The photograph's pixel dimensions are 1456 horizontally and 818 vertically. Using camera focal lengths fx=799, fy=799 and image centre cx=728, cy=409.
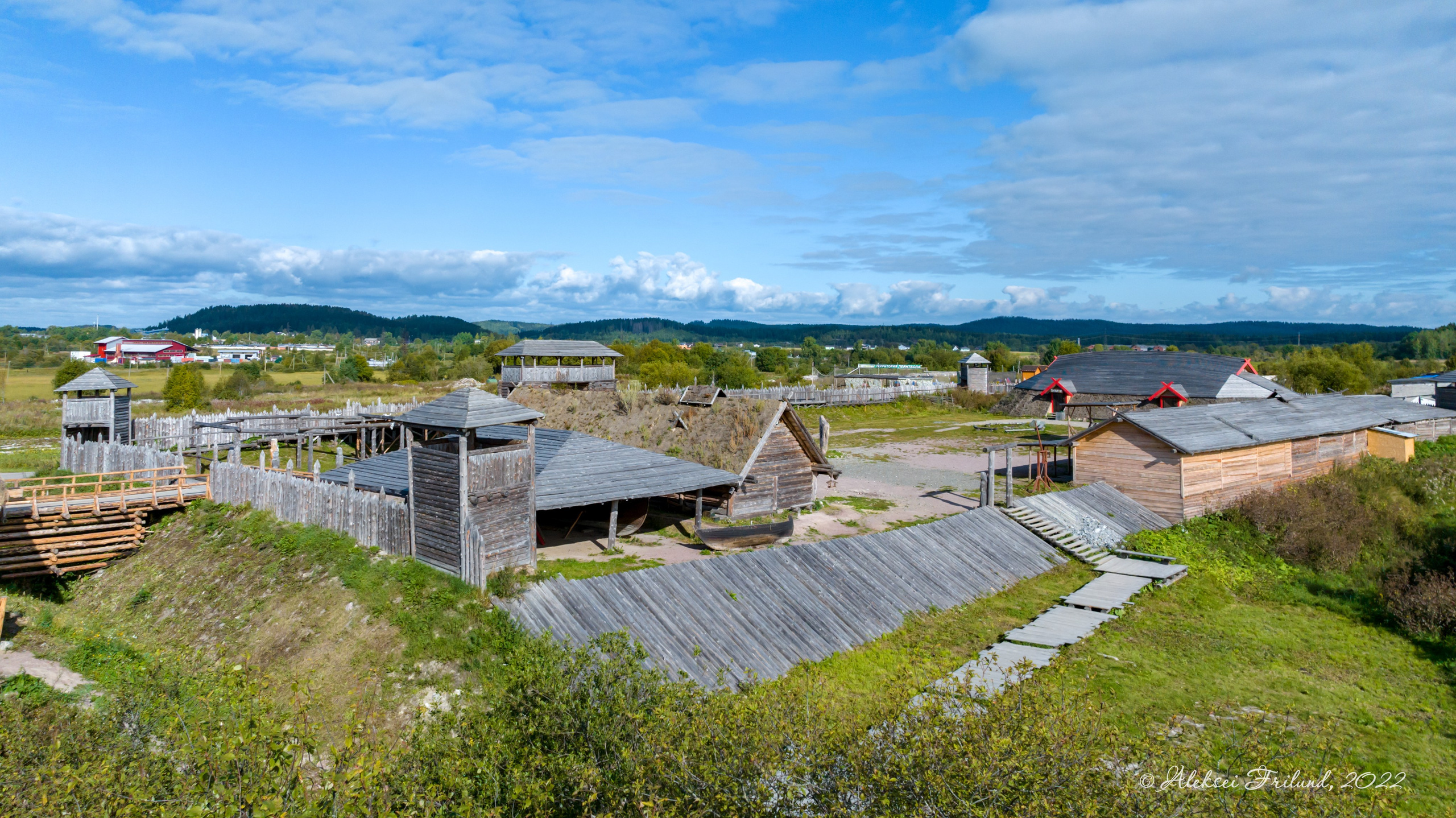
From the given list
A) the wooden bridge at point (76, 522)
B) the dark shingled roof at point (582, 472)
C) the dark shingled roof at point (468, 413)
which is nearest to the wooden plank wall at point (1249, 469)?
the dark shingled roof at point (582, 472)

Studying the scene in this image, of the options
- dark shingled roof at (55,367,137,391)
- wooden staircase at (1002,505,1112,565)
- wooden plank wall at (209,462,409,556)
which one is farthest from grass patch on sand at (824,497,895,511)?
dark shingled roof at (55,367,137,391)

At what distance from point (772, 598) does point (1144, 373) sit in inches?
1821

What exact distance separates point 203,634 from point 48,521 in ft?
24.6

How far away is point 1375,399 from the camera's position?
38.7 m

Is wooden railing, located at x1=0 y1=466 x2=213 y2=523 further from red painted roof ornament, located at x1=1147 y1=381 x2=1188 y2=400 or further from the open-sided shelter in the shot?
the open-sided shelter

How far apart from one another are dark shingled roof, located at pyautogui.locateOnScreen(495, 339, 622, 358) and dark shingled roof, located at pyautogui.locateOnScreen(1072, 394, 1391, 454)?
32.6 meters

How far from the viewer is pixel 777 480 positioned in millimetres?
23359

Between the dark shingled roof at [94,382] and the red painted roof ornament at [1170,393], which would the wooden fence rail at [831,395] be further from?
the dark shingled roof at [94,382]

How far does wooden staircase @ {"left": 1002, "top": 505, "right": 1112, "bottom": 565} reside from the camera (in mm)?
22000

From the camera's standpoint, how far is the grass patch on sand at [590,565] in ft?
54.8

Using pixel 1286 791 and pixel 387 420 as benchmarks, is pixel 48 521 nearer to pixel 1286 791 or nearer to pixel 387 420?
pixel 387 420

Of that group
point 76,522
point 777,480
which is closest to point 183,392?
point 76,522

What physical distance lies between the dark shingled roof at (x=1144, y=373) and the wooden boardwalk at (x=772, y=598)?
116ft

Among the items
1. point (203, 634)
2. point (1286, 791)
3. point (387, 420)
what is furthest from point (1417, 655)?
point (387, 420)
